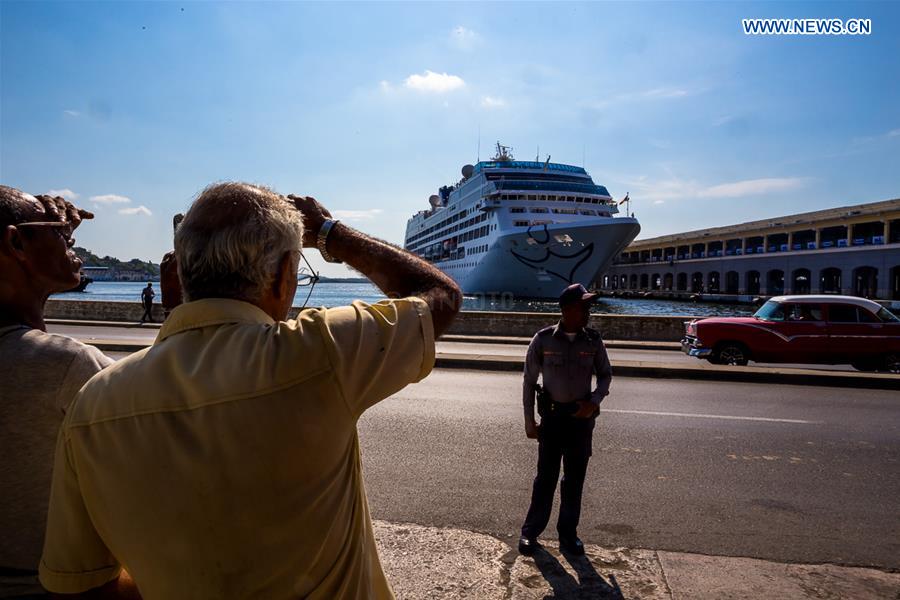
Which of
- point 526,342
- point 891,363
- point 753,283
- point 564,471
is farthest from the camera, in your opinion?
point 753,283

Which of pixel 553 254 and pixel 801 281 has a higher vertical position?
pixel 801 281

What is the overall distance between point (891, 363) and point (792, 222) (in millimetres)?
55562

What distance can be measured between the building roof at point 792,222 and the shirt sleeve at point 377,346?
59168 mm

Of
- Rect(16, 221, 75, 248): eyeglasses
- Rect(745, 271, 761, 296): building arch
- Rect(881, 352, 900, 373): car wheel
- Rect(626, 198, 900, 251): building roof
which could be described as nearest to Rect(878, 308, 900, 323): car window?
Rect(881, 352, 900, 373): car wheel

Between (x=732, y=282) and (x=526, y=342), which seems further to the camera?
(x=732, y=282)

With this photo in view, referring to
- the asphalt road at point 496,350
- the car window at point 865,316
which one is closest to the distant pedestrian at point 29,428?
the asphalt road at point 496,350

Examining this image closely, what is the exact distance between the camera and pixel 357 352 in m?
1.22

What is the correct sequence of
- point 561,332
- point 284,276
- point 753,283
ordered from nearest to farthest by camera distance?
point 284,276 < point 561,332 < point 753,283

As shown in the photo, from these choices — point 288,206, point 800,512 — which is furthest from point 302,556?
point 800,512

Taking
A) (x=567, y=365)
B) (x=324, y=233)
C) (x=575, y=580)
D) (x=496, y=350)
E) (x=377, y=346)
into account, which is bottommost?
(x=575, y=580)

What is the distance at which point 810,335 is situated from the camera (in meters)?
11.8

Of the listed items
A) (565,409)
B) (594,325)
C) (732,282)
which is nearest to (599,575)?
(565,409)

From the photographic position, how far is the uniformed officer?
370cm

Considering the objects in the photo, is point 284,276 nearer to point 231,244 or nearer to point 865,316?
point 231,244
